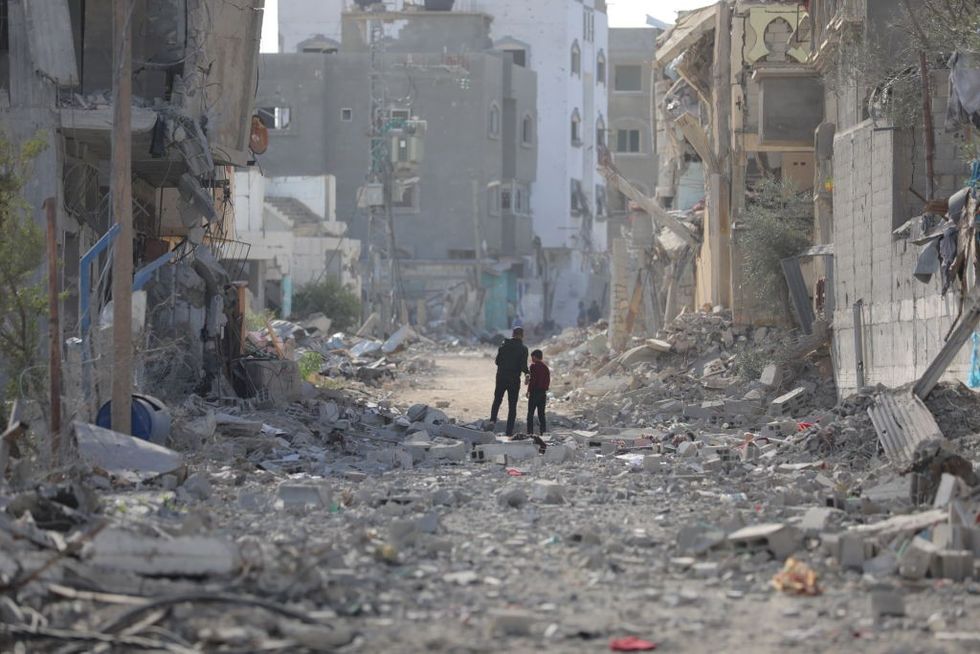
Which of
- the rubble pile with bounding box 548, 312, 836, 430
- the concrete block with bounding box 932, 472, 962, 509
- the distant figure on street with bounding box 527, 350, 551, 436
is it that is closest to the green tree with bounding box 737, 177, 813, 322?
the rubble pile with bounding box 548, 312, 836, 430

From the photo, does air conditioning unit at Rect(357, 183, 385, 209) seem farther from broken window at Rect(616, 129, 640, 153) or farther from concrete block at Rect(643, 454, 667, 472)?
concrete block at Rect(643, 454, 667, 472)

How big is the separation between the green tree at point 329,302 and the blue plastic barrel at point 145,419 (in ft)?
113

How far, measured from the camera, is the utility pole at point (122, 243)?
13.5m

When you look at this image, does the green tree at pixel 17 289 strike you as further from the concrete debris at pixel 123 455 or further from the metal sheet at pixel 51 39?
the metal sheet at pixel 51 39

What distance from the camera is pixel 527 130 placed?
71750 millimetres

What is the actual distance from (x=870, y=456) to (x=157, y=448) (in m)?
6.60

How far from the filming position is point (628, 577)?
8.76 meters

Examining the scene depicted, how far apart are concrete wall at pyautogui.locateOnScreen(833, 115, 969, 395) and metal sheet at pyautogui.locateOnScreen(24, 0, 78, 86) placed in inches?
374

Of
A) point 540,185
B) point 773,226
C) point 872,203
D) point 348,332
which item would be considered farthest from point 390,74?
point 872,203

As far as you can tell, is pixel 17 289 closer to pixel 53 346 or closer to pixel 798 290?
pixel 53 346

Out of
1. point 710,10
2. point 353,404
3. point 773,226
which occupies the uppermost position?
point 710,10

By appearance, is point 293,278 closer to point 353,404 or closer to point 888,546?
point 353,404

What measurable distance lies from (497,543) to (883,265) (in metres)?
9.69

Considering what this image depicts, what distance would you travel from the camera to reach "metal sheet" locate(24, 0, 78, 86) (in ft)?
56.7
